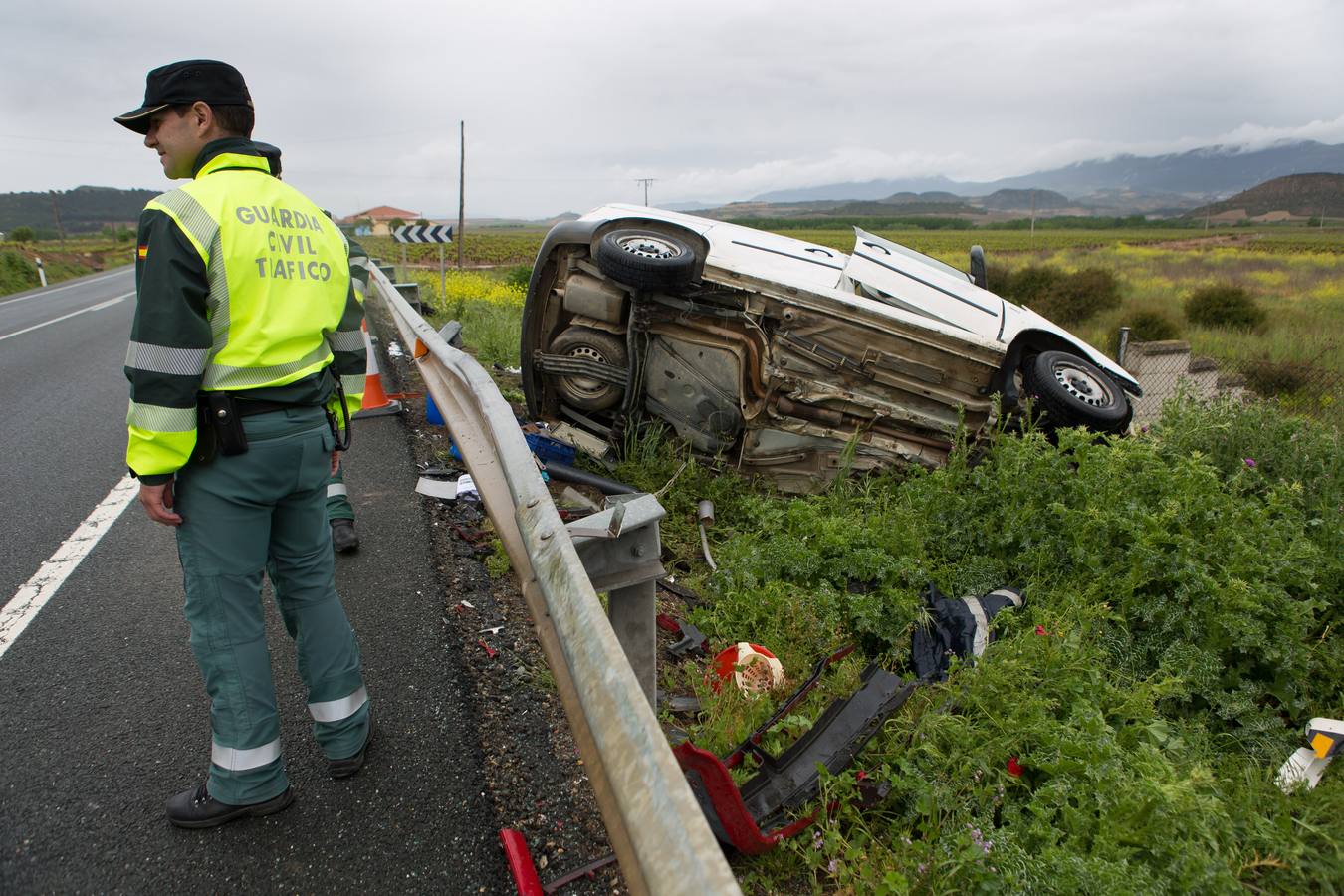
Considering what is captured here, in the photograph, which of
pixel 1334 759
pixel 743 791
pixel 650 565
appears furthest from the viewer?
pixel 1334 759

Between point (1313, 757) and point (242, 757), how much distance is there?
3.44 m

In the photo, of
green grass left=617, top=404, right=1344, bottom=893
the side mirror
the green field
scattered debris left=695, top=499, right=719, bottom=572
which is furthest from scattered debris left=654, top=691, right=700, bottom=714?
the green field

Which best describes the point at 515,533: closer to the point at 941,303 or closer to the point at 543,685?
the point at 543,685

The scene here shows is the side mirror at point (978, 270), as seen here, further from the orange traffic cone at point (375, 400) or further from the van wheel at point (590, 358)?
the orange traffic cone at point (375, 400)

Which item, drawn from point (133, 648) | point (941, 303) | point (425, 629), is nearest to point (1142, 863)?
point (425, 629)

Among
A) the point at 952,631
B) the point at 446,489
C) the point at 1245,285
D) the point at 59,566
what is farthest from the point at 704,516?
the point at 1245,285

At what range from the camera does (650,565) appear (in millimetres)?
1947

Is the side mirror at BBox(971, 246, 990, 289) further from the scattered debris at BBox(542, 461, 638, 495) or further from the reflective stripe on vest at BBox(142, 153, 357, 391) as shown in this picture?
the reflective stripe on vest at BBox(142, 153, 357, 391)

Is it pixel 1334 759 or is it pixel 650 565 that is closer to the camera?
pixel 650 565

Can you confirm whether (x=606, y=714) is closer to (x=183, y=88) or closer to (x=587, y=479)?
(x=183, y=88)

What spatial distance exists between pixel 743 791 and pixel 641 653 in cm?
66

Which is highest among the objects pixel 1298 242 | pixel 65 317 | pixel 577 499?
pixel 1298 242

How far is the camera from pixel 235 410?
214 centimetres

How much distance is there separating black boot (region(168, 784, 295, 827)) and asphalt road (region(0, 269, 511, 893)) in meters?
0.03
